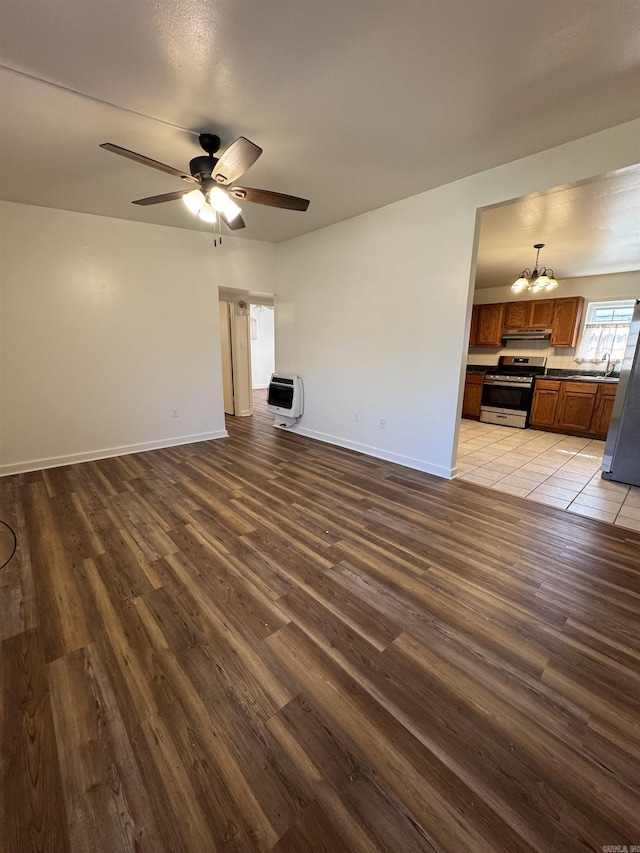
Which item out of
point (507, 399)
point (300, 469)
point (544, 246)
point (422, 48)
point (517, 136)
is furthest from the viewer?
point (507, 399)

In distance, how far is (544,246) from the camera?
14.1 ft

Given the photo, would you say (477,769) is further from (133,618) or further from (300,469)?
(300,469)

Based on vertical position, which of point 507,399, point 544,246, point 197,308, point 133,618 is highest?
point 544,246

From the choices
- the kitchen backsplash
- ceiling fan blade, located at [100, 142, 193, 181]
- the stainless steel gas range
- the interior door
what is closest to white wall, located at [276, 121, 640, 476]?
the interior door

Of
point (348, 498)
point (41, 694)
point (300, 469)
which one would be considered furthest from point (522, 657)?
point (300, 469)

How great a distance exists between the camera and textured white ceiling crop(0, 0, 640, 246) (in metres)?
1.46

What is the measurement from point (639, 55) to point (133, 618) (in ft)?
12.3

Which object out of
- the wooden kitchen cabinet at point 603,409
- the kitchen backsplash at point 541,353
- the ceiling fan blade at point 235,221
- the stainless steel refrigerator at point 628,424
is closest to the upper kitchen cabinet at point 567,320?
the kitchen backsplash at point 541,353

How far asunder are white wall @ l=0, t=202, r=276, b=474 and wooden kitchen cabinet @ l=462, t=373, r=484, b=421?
4.26 m

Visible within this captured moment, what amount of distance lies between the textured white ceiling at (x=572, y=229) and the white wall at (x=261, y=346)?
20.7 ft

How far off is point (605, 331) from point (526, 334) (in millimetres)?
1129

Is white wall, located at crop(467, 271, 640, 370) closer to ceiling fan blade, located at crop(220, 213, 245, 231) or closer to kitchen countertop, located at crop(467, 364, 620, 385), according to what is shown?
kitchen countertop, located at crop(467, 364, 620, 385)

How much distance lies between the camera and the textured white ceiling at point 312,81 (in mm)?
1456

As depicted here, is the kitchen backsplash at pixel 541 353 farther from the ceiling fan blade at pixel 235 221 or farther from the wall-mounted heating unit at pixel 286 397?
the ceiling fan blade at pixel 235 221
